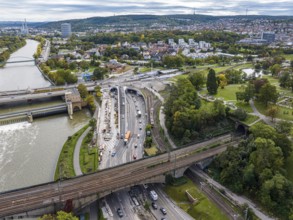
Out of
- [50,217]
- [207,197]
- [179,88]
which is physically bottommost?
[207,197]

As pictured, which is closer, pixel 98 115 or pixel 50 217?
pixel 50 217

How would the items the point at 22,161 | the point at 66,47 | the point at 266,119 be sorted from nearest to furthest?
1. the point at 22,161
2. the point at 266,119
3. the point at 66,47

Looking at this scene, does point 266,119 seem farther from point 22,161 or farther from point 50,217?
point 22,161

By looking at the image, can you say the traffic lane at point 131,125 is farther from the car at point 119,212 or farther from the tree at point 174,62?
the tree at point 174,62

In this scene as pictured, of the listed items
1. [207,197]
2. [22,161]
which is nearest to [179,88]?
[207,197]

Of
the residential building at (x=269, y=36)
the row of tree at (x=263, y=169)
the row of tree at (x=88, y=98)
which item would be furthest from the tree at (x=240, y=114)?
the residential building at (x=269, y=36)

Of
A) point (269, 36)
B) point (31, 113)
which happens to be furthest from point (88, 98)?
point (269, 36)

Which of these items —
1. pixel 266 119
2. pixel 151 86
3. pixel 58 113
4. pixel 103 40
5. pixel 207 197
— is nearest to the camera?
pixel 207 197
